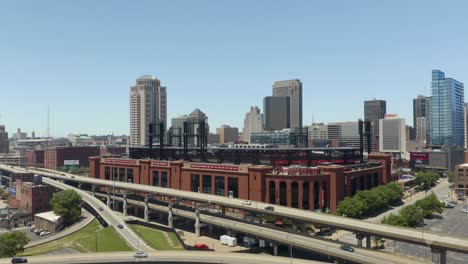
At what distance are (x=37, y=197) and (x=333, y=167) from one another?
12090cm

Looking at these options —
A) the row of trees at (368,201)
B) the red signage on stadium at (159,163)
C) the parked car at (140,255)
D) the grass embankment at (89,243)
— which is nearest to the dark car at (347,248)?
the parked car at (140,255)

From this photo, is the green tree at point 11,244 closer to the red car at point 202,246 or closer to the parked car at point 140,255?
the parked car at point 140,255

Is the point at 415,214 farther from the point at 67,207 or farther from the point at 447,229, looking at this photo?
the point at 67,207

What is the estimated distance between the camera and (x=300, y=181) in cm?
12938

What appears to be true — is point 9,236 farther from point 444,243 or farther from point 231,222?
point 444,243

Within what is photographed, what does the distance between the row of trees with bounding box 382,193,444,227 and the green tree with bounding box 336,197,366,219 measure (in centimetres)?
817

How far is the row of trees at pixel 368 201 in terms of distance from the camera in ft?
420

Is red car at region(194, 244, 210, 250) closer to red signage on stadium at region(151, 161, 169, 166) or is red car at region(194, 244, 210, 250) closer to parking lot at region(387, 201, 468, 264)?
parking lot at region(387, 201, 468, 264)

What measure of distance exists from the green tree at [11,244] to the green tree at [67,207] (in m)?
40.4

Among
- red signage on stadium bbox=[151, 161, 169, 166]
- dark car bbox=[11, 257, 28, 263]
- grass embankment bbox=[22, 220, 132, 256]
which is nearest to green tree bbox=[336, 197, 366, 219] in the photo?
grass embankment bbox=[22, 220, 132, 256]

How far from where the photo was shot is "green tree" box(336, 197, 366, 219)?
127062 millimetres

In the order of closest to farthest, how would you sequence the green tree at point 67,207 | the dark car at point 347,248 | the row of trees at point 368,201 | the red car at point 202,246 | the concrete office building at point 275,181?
the dark car at point 347,248 < the red car at point 202,246 < the row of trees at point 368,201 < the concrete office building at point 275,181 < the green tree at point 67,207

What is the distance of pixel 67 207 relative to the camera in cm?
14700

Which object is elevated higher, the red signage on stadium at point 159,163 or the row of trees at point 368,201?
the red signage on stadium at point 159,163
